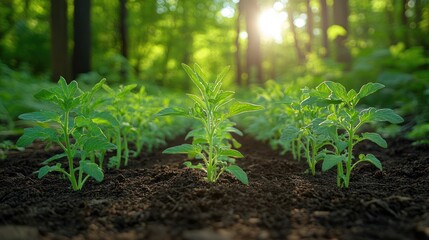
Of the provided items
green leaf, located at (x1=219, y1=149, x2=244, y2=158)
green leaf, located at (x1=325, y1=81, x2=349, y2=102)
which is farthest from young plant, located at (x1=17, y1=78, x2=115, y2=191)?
green leaf, located at (x1=325, y1=81, x2=349, y2=102)

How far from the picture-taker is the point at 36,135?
2.43 metres

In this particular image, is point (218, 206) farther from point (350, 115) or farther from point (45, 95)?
point (45, 95)

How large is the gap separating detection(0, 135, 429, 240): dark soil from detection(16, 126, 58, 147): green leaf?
376 millimetres

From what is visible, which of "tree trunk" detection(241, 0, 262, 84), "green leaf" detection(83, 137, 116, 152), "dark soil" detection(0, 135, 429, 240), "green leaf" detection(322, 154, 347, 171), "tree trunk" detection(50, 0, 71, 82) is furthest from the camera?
"tree trunk" detection(241, 0, 262, 84)

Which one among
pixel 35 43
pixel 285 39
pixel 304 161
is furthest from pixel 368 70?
pixel 285 39

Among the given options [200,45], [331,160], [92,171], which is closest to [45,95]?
[92,171]

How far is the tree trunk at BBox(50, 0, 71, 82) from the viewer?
10.6 m

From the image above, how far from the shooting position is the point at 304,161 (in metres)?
3.71

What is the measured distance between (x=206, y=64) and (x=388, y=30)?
24.4 meters

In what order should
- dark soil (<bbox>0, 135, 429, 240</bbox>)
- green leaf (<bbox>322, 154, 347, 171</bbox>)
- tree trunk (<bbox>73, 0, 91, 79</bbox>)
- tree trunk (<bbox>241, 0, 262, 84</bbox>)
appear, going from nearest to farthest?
dark soil (<bbox>0, 135, 429, 240</bbox>) < green leaf (<bbox>322, 154, 347, 171</bbox>) < tree trunk (<bbox>73, 0, 91, 79</bbox>) < tree trunk (<bbox>241, 0, 262, 84</bbox>)

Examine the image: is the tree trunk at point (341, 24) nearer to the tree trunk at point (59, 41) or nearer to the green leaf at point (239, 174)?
the tree trunk at point (59, 41)

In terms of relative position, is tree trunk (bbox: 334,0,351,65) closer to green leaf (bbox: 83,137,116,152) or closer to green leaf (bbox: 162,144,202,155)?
green leaf (bbox: 162,144,202,155)

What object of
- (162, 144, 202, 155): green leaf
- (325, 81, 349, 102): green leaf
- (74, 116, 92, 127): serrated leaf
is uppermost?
(325, 81, 349, 102): green leaf

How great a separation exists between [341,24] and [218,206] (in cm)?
947
